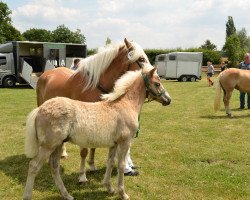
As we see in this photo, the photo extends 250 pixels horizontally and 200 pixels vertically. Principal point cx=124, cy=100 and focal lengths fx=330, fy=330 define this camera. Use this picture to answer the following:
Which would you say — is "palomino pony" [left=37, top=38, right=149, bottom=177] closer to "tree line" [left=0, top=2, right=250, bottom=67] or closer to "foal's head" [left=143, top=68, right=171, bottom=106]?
"foal's head" [left=143, top=68, right=171, bottom=106]

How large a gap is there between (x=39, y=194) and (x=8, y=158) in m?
2.20

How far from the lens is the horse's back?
5.93 m

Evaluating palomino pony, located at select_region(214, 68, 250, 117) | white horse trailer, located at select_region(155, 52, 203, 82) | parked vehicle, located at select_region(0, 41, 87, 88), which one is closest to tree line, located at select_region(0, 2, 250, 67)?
parked vehicle, located at select_region(0, 41, 87, 88)

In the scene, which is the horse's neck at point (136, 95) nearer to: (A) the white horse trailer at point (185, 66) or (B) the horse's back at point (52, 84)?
(B) the horse's back at point (52, 84)

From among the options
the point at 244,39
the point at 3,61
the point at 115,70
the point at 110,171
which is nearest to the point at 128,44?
the point at 115,70

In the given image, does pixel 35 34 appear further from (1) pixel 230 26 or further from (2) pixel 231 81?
(2) pixel 231 81

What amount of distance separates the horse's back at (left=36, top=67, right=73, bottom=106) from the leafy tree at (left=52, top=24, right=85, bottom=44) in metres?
62.5

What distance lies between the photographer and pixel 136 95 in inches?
192

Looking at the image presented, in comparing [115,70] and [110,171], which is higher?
[115,70]

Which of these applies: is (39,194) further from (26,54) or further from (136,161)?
(26,54)

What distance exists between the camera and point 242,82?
12.1 metres

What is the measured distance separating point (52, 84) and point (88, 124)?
2282 millimetres

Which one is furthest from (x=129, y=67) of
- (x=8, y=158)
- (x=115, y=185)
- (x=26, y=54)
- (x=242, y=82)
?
(x=26, y=54)

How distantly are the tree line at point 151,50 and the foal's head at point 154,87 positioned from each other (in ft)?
65.6
